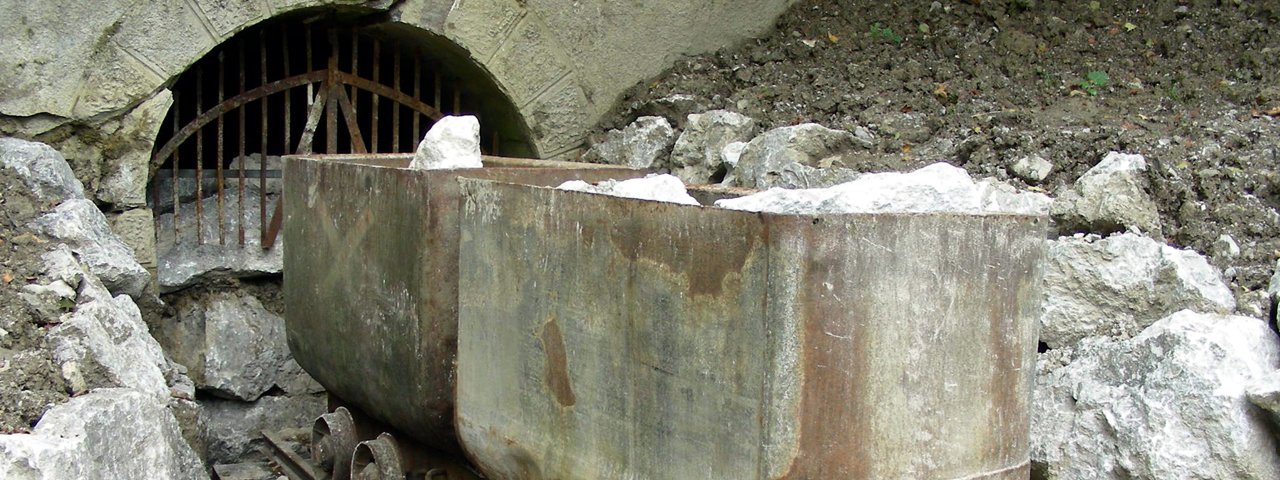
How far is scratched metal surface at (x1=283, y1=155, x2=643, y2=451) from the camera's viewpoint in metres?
3.31

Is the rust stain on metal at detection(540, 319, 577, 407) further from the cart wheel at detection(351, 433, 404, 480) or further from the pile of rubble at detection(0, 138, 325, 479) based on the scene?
the pile of rubble at detection(0, 138, 325, 479)

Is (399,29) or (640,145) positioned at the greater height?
(399,29)

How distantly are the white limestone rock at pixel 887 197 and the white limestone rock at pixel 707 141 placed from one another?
2419 mm

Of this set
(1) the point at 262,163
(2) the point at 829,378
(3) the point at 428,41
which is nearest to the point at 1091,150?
(2) the point at 829,378

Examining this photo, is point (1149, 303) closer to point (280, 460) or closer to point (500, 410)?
point (500, 410)

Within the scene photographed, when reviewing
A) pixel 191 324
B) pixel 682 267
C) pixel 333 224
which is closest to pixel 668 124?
pixel 333 224

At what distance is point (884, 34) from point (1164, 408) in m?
2.89

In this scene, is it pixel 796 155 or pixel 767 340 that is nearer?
pixel 767 340

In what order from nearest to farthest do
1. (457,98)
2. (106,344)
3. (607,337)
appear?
(607,337) < (106,344) < (457,98)

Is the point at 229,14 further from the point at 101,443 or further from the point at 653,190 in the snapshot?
the point at 653,190

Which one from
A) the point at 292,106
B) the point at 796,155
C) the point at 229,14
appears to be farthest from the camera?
the point at 292,106

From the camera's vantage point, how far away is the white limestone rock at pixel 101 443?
8.75 feet

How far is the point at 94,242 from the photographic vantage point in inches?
159

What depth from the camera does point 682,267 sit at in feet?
8.11
